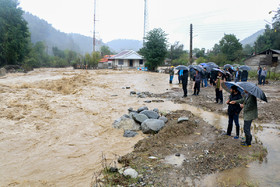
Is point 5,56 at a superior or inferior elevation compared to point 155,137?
superior

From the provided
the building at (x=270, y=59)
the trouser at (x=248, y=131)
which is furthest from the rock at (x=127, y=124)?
the building at (x=270, y=59)

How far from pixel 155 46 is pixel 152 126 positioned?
3473cm

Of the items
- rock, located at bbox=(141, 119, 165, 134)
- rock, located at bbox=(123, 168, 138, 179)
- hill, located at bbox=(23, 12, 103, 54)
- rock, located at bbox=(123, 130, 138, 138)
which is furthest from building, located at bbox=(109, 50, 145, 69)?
hill, located at bbox=(23, 12, 103, 54)

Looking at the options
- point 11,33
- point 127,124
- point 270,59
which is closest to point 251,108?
point 127,124

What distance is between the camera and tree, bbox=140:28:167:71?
1561 inches

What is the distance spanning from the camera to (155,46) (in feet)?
132

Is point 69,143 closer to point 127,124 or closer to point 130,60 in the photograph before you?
point 127,124

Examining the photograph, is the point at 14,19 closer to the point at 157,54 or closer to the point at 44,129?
the point at 157,54

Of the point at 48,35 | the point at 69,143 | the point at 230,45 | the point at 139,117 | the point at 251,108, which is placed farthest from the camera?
the point at 48,35

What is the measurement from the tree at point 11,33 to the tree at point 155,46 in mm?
22650

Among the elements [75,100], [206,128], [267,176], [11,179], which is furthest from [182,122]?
[75,100]

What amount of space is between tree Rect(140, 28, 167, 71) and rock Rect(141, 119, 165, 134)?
109ft

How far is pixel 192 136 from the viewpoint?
644 centimetres

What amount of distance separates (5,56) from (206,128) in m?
38.9
